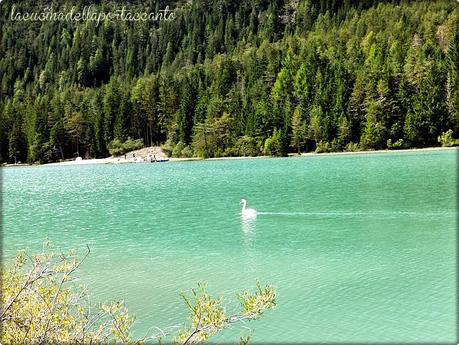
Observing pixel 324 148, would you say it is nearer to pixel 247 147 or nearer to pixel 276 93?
pixel 247 147

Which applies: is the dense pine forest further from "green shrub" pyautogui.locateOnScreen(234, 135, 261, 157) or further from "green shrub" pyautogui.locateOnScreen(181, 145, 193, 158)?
"green shrub" pyautogui.locateOnScreen(181, 145, 193, 158)

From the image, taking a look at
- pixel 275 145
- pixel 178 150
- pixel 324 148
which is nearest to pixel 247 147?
pixel 275 145

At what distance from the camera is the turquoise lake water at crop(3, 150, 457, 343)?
10148 millimetres

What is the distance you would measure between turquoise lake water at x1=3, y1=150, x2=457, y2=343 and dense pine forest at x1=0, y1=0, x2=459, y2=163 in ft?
134

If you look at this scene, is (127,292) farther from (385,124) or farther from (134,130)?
(134,130)

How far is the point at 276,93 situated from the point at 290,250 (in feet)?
240

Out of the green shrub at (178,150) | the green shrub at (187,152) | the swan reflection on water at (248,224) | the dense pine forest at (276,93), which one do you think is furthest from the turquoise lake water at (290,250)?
the green shrub at (178,150)

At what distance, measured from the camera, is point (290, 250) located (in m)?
15.8

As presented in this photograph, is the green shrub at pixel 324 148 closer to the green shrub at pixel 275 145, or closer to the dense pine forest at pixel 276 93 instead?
the dense pine forest at pixel 276 93

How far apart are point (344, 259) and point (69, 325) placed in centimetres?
991

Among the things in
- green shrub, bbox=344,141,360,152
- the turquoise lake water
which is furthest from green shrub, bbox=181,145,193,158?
the turquoise lake water

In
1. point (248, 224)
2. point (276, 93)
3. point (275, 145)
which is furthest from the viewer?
point (276, 93)

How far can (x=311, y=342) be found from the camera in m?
9.14

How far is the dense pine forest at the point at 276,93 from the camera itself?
72.0 m
